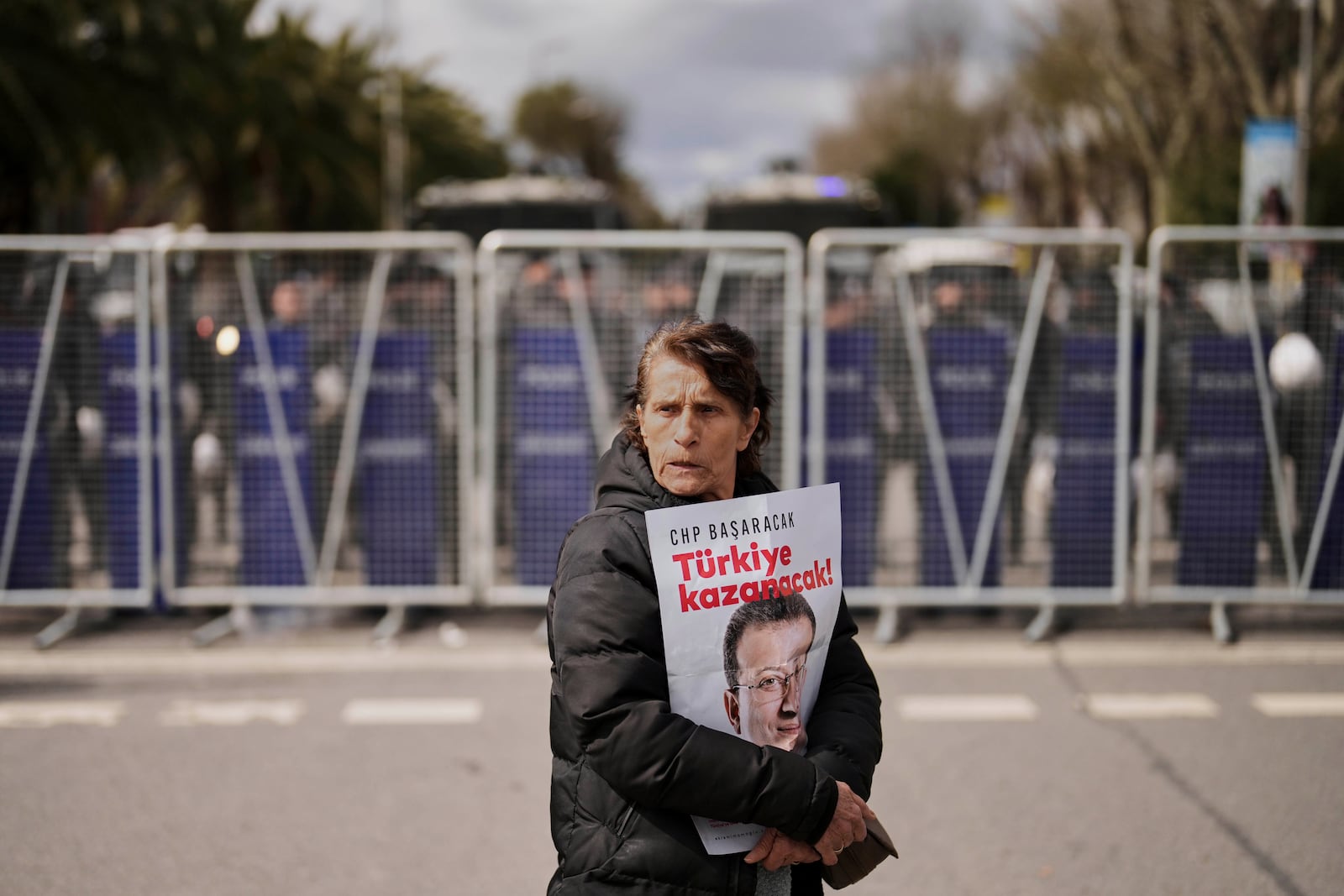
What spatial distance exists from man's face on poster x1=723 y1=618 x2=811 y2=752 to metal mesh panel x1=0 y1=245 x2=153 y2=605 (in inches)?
239

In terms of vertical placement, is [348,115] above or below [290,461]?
above

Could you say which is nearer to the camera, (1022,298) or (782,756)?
(782,756)

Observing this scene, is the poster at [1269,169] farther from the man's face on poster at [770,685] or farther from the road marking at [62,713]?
the man's face on poster at [770,685]

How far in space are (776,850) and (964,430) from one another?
553cm

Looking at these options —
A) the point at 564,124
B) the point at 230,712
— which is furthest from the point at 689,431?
the point at 564,124

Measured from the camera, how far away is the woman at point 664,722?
89.4 inches

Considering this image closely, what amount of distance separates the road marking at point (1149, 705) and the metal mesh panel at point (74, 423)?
203 inches

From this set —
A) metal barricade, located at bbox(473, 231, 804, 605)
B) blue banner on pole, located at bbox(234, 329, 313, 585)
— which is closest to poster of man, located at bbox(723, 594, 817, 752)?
metal barricade, located at bbox(473, 231, 804, 605)

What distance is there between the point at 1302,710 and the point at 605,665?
16.6 feet

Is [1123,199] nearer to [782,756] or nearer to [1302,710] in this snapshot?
[1302,710]

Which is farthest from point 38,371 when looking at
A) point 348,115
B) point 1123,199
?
point 1123,199

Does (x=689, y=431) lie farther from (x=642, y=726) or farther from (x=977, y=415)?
(x=977, y=415)

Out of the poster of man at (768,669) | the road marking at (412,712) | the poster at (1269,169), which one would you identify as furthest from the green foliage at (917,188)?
the poster of man at (768,669)

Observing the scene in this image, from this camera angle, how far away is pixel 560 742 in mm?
2463
